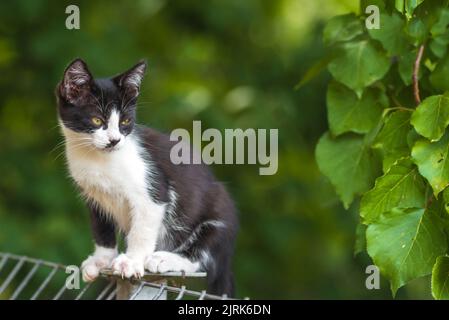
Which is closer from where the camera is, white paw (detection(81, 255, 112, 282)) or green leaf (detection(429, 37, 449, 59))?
green leaf (detection(429, 37, 449, 59))

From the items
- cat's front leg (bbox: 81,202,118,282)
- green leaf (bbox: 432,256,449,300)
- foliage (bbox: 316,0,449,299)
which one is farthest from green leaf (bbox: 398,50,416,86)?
cat's front leg (bbox: 81,202,118,282)

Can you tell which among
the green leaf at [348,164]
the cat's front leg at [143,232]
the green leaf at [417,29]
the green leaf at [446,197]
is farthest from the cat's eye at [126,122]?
the green leaf at [446,197]

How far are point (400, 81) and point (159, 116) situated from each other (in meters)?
2.56

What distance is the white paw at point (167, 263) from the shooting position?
8.10 ft

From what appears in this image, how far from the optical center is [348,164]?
2.44 meters

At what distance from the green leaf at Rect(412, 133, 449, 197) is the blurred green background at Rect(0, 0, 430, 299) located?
2.73 meters

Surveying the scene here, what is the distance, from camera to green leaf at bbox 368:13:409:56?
Answer: 7.77 ft

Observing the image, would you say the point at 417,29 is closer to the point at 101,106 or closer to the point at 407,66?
the point at 407,66

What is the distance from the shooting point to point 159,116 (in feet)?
16.0

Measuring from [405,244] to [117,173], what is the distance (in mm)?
938

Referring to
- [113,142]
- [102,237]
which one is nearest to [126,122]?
[113,142]

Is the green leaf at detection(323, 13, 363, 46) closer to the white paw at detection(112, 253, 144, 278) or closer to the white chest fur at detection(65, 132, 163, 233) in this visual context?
the white chest fur at detection(65, 132, 163, 233)

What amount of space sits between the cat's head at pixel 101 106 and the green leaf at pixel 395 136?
27.5 inches
